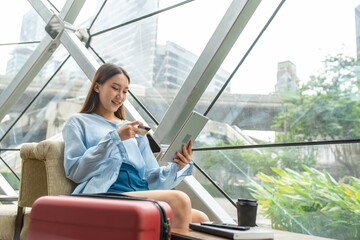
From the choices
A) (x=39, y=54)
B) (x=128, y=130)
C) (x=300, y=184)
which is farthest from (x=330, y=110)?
(x=39, y=54)

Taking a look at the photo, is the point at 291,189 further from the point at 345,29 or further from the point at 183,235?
the point at 183,235

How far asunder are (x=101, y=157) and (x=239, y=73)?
1.58 m

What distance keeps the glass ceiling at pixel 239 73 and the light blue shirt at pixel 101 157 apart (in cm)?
84

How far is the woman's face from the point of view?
234 cm

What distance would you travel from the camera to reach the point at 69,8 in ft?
15.2

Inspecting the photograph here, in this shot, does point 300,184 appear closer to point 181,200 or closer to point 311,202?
point 311,202

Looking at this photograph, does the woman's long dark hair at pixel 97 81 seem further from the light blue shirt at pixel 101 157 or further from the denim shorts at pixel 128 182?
the denim shorts at pixel 128 182

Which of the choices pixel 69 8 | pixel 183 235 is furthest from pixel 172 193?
pixel 69 8

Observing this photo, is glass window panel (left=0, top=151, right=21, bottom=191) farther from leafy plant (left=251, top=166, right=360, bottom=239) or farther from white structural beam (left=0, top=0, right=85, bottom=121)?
leafy plant (left=251, top=166, right=360, bottom=239)

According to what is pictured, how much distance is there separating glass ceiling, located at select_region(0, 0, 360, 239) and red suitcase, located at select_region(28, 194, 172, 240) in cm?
163

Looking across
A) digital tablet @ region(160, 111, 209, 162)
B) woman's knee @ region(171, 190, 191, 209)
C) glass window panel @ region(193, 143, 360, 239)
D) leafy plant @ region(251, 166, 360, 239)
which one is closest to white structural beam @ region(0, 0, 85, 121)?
glass window panel @ region(193, 143, 360, 239)

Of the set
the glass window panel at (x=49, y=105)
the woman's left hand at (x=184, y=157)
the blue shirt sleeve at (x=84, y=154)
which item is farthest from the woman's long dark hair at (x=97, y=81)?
the glass window panel at (x=49, y=105)

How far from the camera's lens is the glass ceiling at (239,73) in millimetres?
2475

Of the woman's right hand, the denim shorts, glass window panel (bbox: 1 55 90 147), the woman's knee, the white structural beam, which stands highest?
the white structural beam
